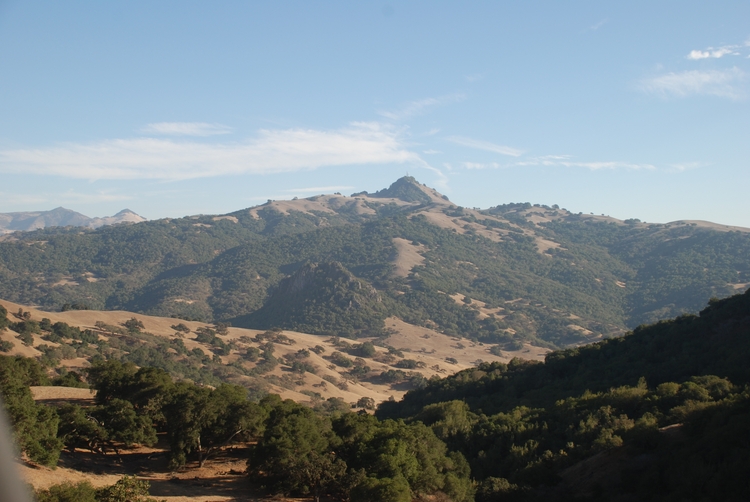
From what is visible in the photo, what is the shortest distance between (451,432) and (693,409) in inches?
538

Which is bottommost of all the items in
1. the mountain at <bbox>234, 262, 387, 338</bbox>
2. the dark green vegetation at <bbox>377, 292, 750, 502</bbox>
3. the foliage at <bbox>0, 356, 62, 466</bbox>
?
the mountain at <bbox>234, 262, 387, 338</bbox>

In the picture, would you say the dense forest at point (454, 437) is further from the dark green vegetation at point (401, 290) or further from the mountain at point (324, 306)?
the dark green vegetation at point (401, 290)

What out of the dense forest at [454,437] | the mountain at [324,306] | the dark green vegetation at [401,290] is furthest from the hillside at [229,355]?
the dark green vegetation at [401,290]

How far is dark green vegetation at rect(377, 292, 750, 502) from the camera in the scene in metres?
21.9

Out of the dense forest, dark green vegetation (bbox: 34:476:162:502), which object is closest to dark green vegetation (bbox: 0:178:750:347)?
the dense forest

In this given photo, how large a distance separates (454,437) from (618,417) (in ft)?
31.5

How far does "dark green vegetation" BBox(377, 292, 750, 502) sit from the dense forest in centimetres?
8

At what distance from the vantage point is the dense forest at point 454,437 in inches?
852

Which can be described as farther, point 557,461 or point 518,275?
point 518,275

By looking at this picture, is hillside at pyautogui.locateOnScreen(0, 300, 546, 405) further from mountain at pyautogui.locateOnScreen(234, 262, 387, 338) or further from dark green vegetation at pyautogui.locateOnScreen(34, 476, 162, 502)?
dark green vegetation at pyautogui.locateOnScreen(34, 476, 162, 502)

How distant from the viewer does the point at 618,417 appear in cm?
3106

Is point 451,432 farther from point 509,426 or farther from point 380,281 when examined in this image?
point 380,281

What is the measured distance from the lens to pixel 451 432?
114ft

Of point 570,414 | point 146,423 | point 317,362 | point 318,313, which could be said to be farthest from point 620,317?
point 146,423
